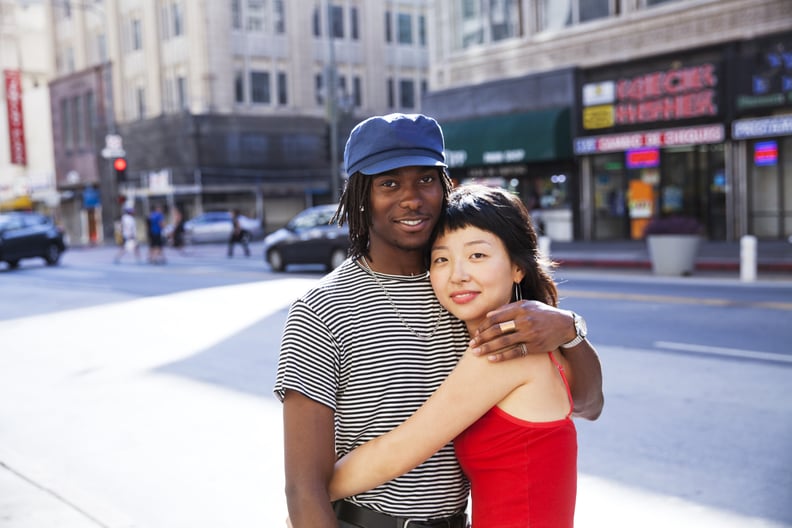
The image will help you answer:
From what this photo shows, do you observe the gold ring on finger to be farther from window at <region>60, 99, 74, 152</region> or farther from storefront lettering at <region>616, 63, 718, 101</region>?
window at <region>60, 99, 74, 152</region>

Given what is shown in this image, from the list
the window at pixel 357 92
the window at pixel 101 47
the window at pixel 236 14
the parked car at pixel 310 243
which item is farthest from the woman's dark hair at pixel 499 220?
the window at pixel 101 47

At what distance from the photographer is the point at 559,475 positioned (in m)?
1.89

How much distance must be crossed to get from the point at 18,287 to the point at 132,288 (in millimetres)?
3494

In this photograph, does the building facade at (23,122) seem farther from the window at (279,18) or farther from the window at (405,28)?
the window at (405,28)

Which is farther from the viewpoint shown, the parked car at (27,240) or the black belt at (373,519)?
the parked car at (27,240)

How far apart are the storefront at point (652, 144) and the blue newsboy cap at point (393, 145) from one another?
2269 centimetres

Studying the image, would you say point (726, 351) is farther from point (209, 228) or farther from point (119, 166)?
point (209, 228)

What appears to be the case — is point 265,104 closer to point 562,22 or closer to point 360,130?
point 562,22

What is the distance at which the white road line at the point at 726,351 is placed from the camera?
8.25 m

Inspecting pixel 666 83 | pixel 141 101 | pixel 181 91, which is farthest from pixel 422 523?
pixel 141 101

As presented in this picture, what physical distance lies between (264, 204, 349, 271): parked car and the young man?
680 inches

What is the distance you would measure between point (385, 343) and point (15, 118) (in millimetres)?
62094

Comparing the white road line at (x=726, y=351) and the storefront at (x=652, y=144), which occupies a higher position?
the storefront at (x=652, y=144)

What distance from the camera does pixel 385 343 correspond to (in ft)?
6.40
